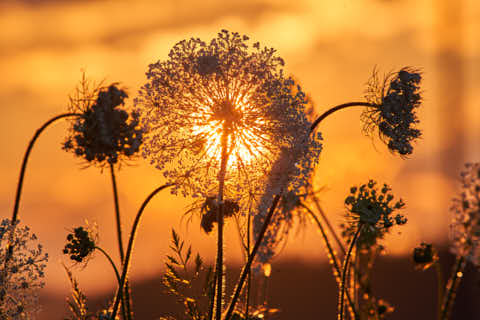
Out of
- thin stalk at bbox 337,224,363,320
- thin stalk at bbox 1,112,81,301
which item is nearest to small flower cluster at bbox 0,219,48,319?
thin stalk at bbox 1,112,81,301

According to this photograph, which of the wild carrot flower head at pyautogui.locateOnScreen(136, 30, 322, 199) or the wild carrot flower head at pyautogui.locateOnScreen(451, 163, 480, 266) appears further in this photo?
the wild carrot flower head at pyautogui.locateOnScreen(451, 163, 480, 266)

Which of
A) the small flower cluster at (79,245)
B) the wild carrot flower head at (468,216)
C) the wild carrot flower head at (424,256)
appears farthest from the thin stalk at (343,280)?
the small flower cluster at (79,245)

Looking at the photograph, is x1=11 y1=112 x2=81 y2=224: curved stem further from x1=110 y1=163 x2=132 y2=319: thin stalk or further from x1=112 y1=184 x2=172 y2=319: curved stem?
x1=112 y1=184 x2=172 y2=319: curved stem

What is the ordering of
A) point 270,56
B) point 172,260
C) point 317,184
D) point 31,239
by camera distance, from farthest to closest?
point 317,184 < point 172,260 < point 31,239 < point 270,56

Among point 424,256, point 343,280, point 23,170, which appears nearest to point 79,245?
point 23,170

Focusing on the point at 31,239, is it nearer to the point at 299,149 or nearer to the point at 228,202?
the point at 228,202

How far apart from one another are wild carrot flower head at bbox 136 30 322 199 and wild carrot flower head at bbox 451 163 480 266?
143 cm

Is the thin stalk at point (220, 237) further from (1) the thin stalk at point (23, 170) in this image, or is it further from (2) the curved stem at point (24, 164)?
(2) the curved stem at point (24, 164)

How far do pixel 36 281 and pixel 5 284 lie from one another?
175 mm

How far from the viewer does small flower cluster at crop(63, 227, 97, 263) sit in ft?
12.4

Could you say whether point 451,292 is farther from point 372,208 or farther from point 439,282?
point 372,208

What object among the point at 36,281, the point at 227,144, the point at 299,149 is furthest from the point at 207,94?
the point at 36,281

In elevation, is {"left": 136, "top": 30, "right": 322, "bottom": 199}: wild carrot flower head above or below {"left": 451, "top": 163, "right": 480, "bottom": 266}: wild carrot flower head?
above

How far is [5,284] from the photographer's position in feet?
12.5
